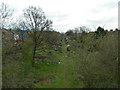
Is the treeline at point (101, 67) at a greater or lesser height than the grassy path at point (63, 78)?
greater

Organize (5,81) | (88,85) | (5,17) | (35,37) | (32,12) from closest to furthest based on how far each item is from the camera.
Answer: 1. (5,81)
2. (88,85)
3. (5,17)
4. (35,37)
5. (32,12)

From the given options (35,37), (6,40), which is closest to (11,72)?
(6,40)

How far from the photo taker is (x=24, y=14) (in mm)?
19703

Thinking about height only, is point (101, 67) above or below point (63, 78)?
above

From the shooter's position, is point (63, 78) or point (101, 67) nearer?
point (101, 67)

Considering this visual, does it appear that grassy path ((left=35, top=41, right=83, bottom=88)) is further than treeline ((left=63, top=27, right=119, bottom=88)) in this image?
Yes

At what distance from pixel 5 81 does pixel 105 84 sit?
4.18m

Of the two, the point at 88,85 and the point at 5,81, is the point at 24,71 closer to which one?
the point at 5,81

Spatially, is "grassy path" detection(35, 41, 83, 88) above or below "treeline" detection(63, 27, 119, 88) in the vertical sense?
below

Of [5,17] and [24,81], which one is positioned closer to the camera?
[24,81]

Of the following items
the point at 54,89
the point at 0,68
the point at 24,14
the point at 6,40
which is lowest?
the point at 54,89

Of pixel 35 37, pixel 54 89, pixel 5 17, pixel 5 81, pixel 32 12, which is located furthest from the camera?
pixel 32 12

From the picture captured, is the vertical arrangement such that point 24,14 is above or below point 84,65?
above

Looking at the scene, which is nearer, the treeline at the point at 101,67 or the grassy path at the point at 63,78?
the treeline at the point at 101,67
